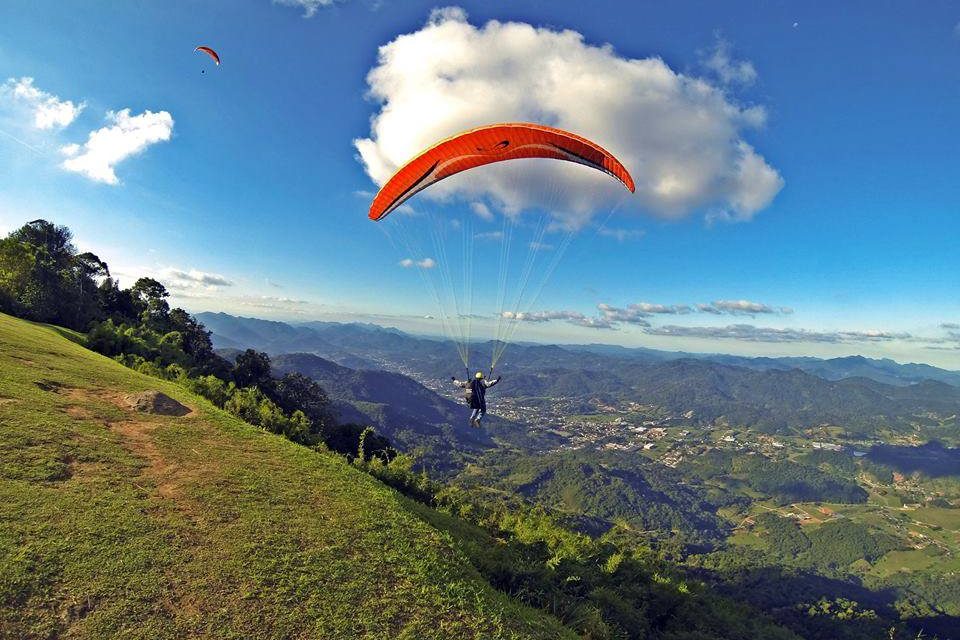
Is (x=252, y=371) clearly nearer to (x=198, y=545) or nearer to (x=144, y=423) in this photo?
(x=144, y=423)

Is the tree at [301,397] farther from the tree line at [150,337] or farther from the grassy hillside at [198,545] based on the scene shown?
Answer: the grassy hillside at [198,545]

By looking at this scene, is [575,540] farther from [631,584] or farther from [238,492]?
[238,492]

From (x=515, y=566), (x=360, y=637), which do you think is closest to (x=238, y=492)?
(x=360, y=637)

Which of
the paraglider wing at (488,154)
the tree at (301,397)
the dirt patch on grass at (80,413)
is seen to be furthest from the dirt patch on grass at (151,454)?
the tree at (301,397)

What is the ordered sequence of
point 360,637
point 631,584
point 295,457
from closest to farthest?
point 360,637, point 295,457, point 631,584

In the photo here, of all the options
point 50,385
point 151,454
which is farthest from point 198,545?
point 50,385
